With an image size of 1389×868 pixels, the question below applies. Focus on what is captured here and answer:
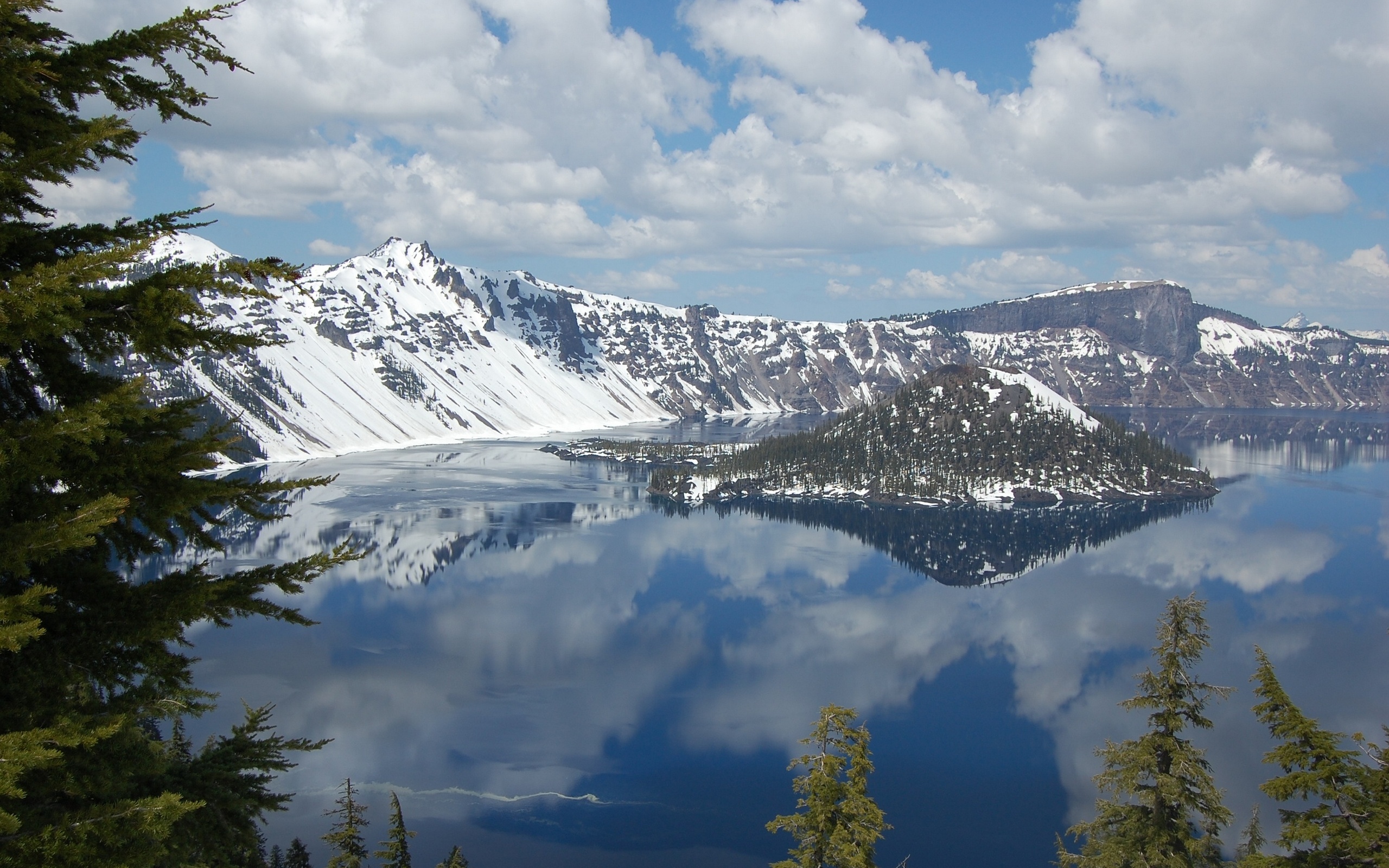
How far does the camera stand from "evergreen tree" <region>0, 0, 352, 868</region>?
6.32 m

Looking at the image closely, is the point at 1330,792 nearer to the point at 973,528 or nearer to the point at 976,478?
the point at 973,528

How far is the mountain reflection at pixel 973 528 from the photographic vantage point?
Answer: 124750mm

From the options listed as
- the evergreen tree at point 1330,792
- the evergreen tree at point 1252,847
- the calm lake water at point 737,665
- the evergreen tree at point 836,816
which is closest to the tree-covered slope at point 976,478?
the calm lake water at point 737,665

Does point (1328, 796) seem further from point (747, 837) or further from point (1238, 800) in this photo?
point (1238, 800)

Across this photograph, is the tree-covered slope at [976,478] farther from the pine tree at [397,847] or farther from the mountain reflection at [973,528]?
the pine tree at [397,847]

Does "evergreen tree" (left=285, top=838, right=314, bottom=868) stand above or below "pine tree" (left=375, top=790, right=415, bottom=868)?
below

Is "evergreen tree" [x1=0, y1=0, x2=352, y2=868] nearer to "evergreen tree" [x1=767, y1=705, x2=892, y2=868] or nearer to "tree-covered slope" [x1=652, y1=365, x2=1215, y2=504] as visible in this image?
"evergreen tree" [x1=767, y1=705, x2=892, y2=868]

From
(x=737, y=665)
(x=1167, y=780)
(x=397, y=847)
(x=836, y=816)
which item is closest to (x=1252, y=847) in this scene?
(x=1167, y=780)

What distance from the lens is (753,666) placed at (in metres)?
79.9

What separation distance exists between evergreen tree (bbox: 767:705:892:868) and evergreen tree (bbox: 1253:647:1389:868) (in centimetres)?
804

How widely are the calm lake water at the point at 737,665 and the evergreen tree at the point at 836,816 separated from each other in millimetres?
32484

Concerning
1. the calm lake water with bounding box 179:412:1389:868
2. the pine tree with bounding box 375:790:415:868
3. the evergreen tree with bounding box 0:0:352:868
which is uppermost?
the evergreen tree with bounding box 0:0:352:868

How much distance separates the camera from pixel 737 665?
80.2 meters

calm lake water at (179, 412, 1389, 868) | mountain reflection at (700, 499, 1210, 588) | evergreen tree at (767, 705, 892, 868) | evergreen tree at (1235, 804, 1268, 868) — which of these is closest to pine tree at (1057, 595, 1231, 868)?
evergreen tree at (1235, 804, 1268, 868)
